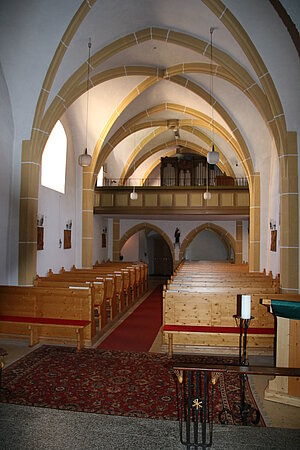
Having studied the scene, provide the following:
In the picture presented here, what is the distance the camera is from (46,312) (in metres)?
7.75

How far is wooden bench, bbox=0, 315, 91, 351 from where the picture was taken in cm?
716

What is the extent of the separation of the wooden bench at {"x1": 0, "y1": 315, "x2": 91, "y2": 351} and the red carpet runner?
59 centimetres

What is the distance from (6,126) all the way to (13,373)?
18.5ft

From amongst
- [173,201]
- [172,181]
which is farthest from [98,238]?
[172,181]

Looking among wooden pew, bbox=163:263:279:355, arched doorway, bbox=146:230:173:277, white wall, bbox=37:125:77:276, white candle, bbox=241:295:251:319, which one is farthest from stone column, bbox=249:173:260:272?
arched doorway, bbox=146:230:173:277

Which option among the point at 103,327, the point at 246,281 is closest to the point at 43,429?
the point at 103,327

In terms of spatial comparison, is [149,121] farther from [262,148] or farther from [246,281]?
[246,281]

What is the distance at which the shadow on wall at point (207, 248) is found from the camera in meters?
24.9

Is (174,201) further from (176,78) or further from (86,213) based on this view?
(176,78)

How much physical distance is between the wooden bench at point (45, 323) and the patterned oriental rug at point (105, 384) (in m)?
0.41

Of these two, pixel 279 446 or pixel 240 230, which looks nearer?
pixel 279 446

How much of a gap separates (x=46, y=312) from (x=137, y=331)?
2306 millimetres

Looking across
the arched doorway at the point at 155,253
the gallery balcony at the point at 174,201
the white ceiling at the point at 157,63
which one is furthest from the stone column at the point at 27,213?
the arched doorway at the point at 155,253

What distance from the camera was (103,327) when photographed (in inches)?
346
